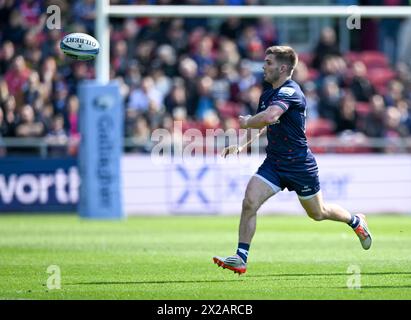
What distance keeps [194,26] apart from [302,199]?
14451 mm

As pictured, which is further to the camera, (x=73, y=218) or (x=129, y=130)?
(x=129, y=130)

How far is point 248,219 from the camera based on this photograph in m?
10.9

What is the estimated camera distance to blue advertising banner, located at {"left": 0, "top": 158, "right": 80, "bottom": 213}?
2128 centimetres

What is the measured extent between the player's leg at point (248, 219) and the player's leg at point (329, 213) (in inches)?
21.6

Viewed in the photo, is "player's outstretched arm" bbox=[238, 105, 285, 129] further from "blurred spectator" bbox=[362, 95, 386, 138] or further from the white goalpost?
"blurred spectator" bbox=[362, 95, 386, 138]

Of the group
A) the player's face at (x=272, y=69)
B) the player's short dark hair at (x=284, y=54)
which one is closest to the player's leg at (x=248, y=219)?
the player's face at (x=272, y=69)

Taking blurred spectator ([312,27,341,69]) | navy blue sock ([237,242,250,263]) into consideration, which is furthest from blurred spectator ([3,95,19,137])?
navy blue sock ([237,242,250,263])

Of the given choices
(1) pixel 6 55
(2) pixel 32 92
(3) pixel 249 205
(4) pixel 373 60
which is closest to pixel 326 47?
(4) pixel 373 60

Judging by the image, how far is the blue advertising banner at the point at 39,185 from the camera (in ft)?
69.8

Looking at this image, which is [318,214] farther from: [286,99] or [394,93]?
[394,93]

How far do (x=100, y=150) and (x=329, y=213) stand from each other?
370 inches
